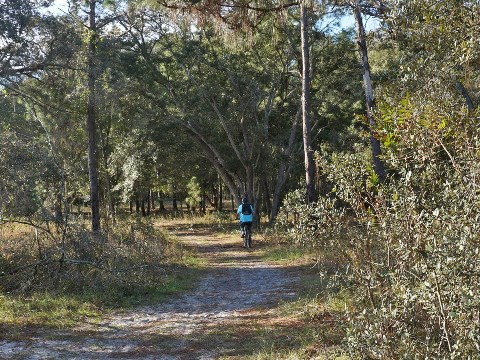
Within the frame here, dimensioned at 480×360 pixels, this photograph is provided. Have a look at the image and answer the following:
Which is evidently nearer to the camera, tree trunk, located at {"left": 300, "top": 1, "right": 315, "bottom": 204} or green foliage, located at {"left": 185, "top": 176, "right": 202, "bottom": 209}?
tree trunk, located at {"left": 300, "top": 1, "right": 315, "bottom": 204}

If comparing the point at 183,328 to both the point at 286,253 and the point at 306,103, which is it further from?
the point at 306,103

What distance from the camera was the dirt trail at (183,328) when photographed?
5.85 m

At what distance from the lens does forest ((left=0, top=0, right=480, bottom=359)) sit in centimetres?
362

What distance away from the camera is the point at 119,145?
982 inches

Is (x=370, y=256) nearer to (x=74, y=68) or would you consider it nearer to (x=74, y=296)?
(x=74, y=296)

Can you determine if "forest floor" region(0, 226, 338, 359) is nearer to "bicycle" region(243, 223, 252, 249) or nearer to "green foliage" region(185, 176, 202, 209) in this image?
"bicycle" region(243, 223, 252, 249)

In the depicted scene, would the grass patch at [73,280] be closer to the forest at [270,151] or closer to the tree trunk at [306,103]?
the forest at [270,151]

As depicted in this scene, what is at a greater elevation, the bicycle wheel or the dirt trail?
the bicycle wheel

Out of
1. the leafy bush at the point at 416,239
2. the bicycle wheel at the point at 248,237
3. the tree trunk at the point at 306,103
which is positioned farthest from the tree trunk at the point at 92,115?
the leafy bush at the point at 416,239

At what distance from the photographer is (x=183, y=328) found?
693 cm

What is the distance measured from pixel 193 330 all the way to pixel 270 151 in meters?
16.9

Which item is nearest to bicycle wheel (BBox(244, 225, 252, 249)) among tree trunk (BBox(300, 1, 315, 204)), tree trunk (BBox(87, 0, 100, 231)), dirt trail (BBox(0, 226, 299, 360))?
tree trunk (BBox(300, 1, 315, 204))

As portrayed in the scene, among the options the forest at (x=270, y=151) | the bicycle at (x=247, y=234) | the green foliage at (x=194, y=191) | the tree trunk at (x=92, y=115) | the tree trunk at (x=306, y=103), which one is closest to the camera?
the forest at (x=270, y=151)

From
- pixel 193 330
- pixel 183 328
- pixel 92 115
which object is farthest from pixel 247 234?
pixel 193 330
